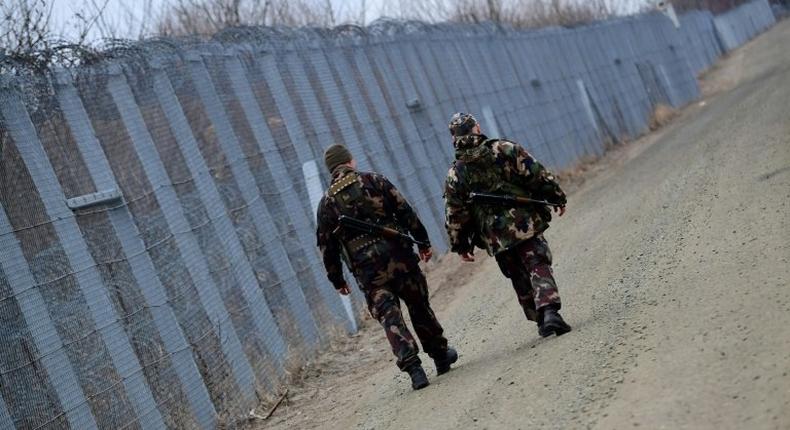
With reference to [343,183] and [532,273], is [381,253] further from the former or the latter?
[532,273]

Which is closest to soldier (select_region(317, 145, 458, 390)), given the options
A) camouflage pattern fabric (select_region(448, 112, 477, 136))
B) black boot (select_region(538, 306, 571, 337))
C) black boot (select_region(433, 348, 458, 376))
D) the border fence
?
black boot (select_region(433, 348, 458, 376))

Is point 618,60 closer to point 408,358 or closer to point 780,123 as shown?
point 780,123

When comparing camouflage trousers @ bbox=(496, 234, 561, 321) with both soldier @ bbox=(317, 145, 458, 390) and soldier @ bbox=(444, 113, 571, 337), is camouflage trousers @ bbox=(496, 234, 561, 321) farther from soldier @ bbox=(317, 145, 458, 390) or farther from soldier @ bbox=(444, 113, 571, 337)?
soldier @ bbox=(317, 145, 458, 390)

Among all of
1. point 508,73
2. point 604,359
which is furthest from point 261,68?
point 508,73

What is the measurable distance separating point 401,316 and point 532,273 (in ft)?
3.29

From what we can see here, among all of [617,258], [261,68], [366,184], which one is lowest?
[617,258]

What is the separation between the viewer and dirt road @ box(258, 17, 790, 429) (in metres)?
6.02

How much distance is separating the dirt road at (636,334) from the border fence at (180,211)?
0.86m

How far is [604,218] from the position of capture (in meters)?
15.4

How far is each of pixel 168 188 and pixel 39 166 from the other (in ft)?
5.55

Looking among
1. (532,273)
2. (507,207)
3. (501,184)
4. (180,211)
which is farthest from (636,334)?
(180,211)

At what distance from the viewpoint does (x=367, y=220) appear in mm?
8992

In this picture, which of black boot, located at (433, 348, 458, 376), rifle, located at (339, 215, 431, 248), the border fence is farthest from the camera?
black boot, located at (433, 348, 458, 376)

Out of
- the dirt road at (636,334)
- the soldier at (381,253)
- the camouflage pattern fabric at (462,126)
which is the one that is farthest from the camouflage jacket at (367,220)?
the dirt road at (636,334)
